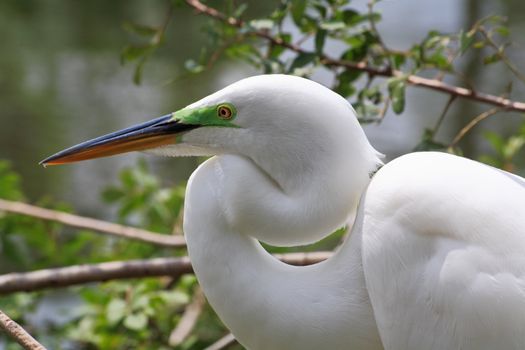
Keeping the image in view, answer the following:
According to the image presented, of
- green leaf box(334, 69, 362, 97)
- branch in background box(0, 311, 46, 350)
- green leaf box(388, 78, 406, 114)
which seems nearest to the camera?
branch in background box(0, 311, 46, 350)

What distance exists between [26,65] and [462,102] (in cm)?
307

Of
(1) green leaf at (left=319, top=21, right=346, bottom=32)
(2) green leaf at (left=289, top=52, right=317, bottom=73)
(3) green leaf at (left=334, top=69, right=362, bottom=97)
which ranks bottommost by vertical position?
(3) green leaf at (left=334, top=69, right=362, bottom=97)

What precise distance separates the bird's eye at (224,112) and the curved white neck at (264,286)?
0.22ft

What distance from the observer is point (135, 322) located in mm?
2393

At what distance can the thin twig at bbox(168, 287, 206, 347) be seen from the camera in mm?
Answer: 2780

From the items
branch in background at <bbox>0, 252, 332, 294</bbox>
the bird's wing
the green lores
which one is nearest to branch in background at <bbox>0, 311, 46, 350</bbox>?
the green lores

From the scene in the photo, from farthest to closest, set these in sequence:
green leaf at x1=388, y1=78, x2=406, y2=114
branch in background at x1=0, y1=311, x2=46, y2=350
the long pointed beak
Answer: green leaf at x1=388, y1=78, x2=406, y2=114, the long pointed beak, branch in background at x1=0, y1=311, x2=46, y2=350

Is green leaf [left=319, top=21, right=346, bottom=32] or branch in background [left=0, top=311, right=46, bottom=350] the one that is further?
green leaf [left=319, top=21, right=346, bottom=32]

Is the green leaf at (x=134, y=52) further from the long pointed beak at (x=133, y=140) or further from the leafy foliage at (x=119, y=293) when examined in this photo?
the long pointed beak at (x=133, y=140)

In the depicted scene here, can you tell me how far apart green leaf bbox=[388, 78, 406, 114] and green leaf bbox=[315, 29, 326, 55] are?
0.68ft

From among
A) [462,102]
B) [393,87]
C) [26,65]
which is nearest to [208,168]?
[393,87]

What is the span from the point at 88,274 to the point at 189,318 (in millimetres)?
660

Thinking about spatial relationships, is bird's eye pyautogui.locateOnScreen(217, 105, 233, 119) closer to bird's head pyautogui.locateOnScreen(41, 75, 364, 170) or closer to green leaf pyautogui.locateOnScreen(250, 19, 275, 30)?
bird's head pyautogui.locateOnScreen(41, 75, 364, 170)

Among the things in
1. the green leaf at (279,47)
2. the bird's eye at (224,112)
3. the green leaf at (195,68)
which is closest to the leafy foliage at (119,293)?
the green leaf at (195,68)
